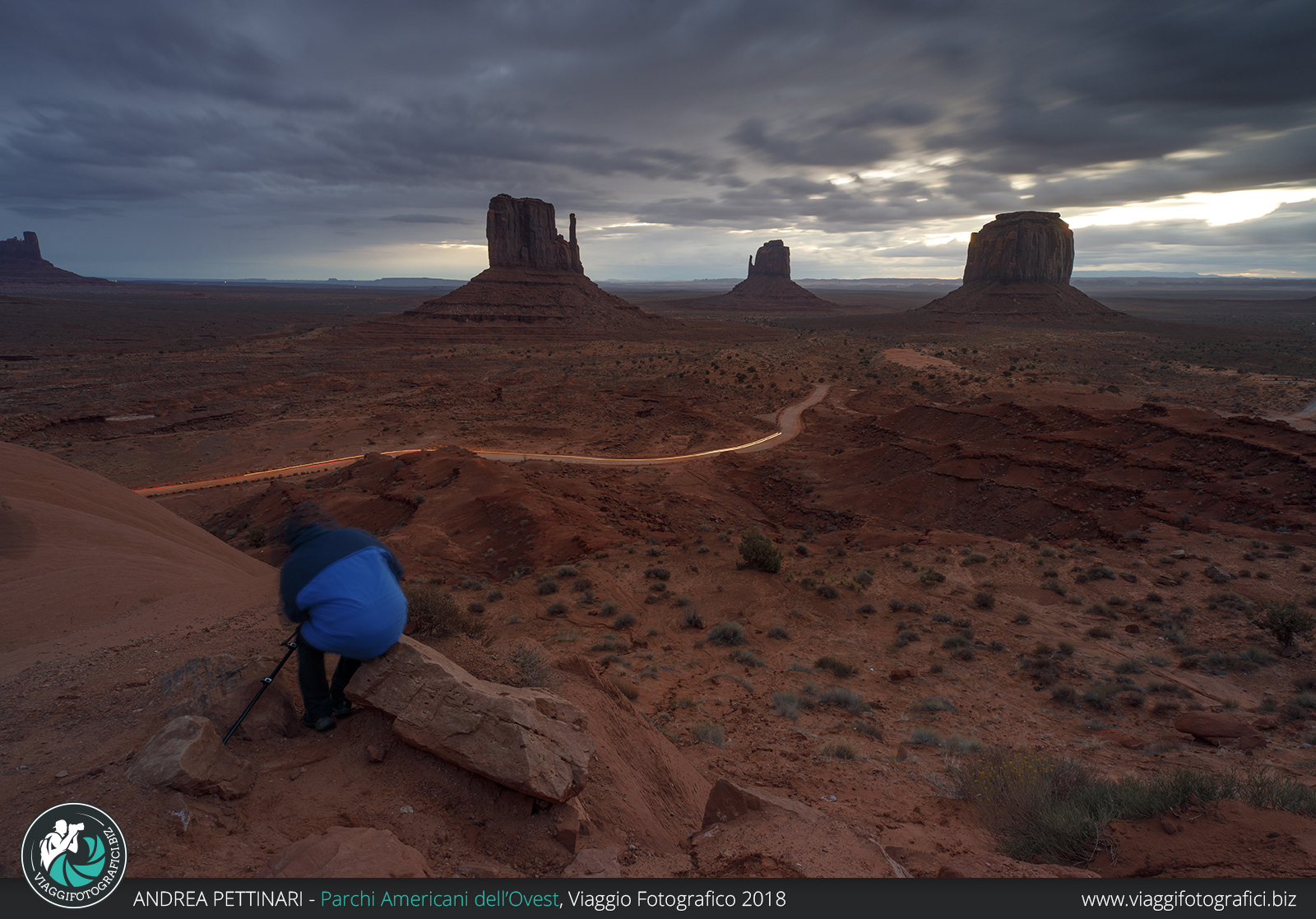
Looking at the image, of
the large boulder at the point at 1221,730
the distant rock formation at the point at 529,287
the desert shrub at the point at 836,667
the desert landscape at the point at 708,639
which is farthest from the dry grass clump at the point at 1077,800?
the distant rock formation at the point at 529,287

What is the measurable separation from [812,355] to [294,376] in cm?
4793

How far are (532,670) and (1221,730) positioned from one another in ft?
29.6

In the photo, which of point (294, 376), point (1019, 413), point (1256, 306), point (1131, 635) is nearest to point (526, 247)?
point (294, 376)

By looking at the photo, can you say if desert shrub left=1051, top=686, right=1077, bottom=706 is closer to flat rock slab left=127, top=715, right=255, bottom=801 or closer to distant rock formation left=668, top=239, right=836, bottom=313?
flat rock slab left=127, top=715, right=255, bottom=801

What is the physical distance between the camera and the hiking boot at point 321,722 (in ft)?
15.8

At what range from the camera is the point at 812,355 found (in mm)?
59125

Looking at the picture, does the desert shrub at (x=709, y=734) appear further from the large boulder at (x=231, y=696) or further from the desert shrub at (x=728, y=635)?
the large boulder at (x=231, y=696)

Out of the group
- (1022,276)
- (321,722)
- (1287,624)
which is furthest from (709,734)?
(1022,276)

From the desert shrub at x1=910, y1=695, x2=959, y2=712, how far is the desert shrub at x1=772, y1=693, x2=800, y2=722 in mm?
1870

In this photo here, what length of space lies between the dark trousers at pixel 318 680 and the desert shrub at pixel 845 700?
6918mm

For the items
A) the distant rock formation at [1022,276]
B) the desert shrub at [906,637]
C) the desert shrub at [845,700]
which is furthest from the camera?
the distant rock formation at [1022,276]

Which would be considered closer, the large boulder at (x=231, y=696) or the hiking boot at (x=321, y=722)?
the large boulder at (x=231, y=696)

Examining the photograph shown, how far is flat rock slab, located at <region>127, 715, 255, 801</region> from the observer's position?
379 cm

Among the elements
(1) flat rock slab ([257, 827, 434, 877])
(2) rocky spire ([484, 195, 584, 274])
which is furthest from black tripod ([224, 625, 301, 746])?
(2) rocky spire ([484, 195, 584, 274])
